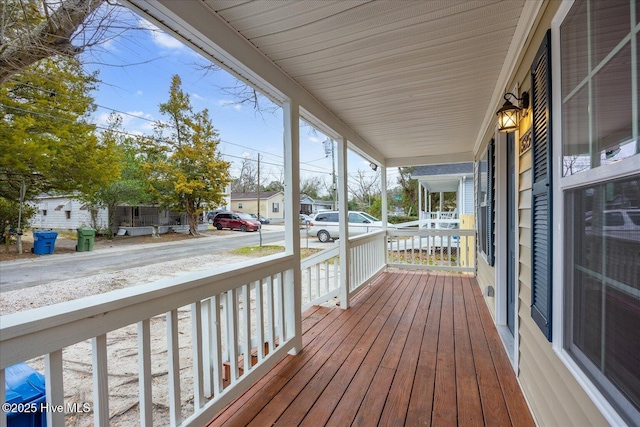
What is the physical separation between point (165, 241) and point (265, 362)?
1.29m

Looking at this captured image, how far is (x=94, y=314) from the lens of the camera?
1125 mm

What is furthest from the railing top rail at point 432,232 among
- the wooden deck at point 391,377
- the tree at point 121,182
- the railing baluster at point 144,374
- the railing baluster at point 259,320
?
the tree at point 121,182

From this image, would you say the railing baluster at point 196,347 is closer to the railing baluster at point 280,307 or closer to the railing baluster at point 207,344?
the railing baluster at point 207,344

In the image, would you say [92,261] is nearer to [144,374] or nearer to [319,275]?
[144,374]

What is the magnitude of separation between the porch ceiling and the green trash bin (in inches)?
41.5

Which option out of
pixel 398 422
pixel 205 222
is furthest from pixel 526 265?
pixel 205 222

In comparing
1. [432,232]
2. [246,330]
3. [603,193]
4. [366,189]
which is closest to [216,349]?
[246,330]

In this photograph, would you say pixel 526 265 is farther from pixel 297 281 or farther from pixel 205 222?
pixel 205 222

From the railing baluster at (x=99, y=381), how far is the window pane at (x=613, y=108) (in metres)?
1.85

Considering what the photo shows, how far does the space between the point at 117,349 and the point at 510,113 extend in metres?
2.72

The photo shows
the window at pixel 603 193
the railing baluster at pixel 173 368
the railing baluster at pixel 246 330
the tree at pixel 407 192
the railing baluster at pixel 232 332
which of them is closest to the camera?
the window at pixel 603 193

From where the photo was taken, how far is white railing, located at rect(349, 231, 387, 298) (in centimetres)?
411

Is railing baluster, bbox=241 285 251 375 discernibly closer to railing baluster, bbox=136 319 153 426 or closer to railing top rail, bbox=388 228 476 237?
railing baluster, bbox=136 319 153 426

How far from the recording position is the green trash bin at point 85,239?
1.01 metres
